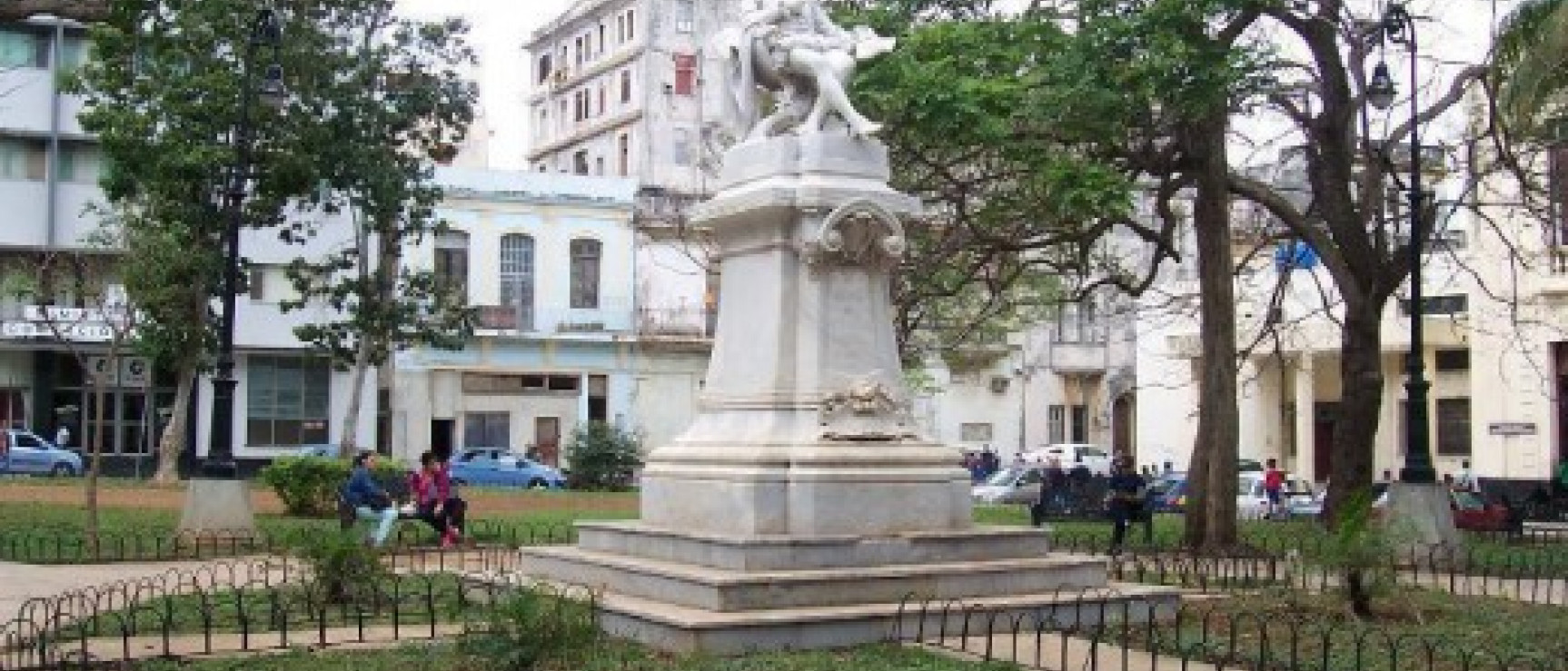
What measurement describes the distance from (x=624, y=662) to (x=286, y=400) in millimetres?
39273

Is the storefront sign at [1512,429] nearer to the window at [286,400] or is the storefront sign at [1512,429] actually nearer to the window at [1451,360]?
the window at [1451,360]

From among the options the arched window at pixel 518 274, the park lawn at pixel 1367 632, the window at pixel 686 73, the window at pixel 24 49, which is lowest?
the park lawn at pixel 1367 632

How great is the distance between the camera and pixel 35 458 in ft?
138

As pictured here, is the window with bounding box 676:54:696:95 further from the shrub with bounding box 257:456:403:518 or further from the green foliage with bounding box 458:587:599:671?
the green foliage with bounding box 458:587:599:671

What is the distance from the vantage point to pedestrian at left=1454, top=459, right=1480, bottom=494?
3166 centimetres

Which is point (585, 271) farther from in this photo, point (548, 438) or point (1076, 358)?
point (1076, 358)

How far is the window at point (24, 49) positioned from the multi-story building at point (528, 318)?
11.0 meters

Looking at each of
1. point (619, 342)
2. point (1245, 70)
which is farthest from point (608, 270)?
point (1245, 70)

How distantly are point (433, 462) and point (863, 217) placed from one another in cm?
1034

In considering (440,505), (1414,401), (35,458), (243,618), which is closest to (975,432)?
(35,458)

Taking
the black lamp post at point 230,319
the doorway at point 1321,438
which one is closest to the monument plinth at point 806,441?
the black lamp post at point 230,319

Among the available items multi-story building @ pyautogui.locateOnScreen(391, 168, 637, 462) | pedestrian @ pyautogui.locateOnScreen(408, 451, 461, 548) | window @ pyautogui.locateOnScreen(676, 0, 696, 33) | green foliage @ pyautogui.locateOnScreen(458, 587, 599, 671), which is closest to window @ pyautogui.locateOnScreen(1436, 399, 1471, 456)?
multi-story building @ pyautogui.locateOnScreen(391, 168, 637, 462)

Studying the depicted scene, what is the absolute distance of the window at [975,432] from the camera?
59438mm

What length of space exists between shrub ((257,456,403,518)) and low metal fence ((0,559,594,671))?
1078cm
